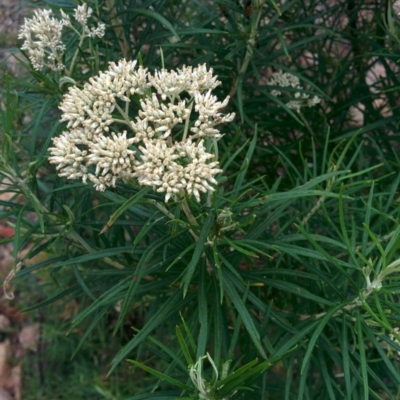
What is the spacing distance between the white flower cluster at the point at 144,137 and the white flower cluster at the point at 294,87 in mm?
1094

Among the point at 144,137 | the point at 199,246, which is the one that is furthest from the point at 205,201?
the point at 144,137

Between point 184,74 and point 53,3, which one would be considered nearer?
point 184,74

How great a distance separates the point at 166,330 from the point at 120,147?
7.50ft

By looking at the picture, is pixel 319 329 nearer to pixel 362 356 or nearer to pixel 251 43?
pixel 362 356

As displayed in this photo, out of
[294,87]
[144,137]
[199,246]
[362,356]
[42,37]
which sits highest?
[42,37]

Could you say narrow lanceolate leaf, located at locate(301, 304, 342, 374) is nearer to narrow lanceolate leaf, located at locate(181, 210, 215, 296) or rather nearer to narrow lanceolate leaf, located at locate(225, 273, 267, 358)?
narrow lanceolate leaf, located at locate(225, 273, 267, 358)

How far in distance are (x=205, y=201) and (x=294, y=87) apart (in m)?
1.01

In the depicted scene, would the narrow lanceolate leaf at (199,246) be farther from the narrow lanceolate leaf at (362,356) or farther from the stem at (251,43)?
the stem at (251,43)

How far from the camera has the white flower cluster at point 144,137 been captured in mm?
1259

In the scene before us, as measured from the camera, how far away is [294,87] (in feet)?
8.03

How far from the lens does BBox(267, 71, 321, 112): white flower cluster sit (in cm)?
244

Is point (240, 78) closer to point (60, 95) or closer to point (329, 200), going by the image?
point (329, 200)

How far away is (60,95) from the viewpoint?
6.09 ft

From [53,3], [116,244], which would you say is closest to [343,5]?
[53,3]
